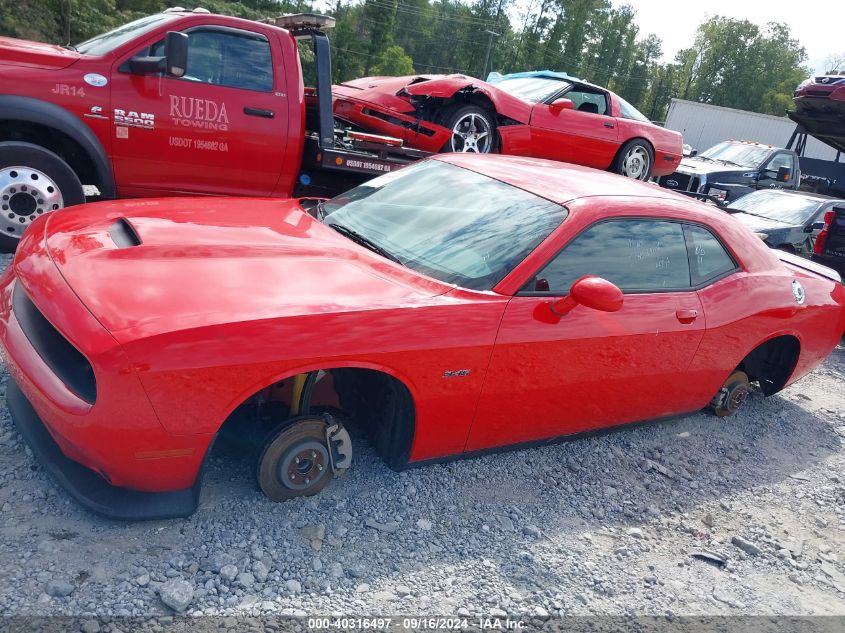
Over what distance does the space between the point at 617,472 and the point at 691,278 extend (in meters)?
1.14

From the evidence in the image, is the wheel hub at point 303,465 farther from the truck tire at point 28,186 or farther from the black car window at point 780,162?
the black car window at point 780,162

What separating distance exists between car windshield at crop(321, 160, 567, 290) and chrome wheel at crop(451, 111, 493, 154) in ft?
11.2

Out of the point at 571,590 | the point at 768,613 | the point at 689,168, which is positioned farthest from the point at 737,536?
the point at 689,168

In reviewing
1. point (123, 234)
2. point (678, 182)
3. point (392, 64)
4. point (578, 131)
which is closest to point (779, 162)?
point (678, 182)

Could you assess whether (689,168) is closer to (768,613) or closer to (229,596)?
(768,613)

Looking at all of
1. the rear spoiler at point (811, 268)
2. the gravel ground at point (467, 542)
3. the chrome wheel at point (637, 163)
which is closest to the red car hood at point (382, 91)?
the chrome wheel at point (637, 163)

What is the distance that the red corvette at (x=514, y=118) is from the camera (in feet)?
22.6

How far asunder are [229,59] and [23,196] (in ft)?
6.13

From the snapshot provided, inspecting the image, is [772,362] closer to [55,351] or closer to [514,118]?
[514,118]

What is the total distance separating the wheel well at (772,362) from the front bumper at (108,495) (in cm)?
362

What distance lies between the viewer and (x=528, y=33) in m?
64.3

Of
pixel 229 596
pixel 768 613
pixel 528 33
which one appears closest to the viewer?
pixel 229 596

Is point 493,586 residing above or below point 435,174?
below

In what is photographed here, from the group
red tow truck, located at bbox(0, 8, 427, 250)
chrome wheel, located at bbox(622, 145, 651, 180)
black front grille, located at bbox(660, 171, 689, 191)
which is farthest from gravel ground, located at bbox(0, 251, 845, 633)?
black front grille, located at bbox(660, 171, 689, 191)
